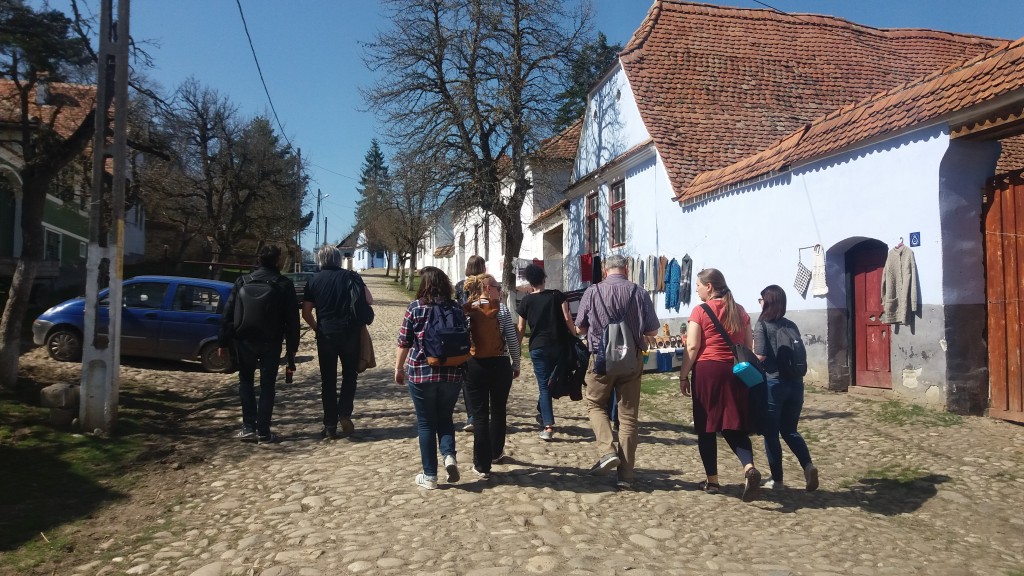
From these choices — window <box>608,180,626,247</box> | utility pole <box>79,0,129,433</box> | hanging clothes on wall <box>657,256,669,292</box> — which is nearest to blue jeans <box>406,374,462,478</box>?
utility pole <box>79,0,129,433</box>

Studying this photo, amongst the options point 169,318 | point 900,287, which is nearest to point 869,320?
point 900,287

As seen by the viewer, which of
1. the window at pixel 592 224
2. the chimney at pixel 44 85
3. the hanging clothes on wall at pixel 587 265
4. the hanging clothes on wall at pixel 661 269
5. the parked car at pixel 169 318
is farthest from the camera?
the window at pixel 592 224

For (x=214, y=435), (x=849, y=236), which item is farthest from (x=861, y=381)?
(x=214, y=435)

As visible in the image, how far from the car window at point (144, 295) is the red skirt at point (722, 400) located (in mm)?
9484

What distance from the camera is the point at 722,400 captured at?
5156mm

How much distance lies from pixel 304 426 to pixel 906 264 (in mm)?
7110

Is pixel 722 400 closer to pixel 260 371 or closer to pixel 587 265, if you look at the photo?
pixel 260 371

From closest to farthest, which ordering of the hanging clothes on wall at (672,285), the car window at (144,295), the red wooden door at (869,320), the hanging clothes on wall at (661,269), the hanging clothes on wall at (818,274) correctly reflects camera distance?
the red wooden door at (869,320) → the hanging clothes on wall at (818,274) → the car window at (144,295) → the hanging clothes on wall at (672,285) → the hanging clothes on wall at (661,269)

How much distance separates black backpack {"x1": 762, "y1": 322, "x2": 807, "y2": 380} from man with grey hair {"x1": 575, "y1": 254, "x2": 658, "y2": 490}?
937 millimetres

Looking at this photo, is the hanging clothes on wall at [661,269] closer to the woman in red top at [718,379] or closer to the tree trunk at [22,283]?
the woman in red top at [718,379]

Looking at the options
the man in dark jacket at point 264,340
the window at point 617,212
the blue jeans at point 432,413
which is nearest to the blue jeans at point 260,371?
the man in dark jacket at point 264,340

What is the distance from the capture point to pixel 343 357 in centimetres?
685

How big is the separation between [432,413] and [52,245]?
76.1ft

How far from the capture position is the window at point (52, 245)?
895 inches
